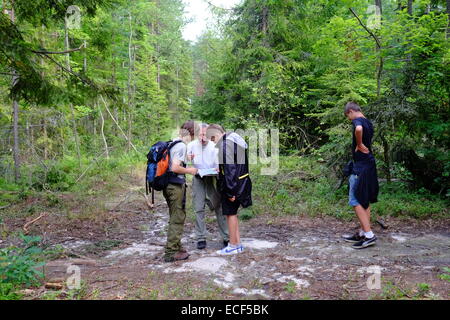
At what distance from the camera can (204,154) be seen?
5094 mm

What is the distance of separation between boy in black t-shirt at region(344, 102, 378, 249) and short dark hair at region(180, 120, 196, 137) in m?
2.55

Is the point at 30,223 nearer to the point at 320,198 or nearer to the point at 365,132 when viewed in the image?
the point at 320,198

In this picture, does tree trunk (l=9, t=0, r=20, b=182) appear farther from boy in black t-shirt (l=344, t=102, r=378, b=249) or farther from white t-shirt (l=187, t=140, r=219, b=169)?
boy in black t-shirt (l=344, t=102, r=378, b=249)

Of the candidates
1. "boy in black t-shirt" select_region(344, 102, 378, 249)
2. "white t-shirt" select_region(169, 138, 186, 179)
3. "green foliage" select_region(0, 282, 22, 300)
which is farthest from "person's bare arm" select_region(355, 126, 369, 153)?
"green foliage" select_region(0, 282, 22, 300)

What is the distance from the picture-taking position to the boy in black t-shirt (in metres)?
5.11

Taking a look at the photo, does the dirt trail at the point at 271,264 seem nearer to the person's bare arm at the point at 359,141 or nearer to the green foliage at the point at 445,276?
the green foliage at the point at 445,276

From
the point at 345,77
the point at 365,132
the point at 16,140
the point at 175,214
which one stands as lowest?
the point at 175,214

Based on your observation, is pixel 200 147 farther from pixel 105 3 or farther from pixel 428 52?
pixel 428 52

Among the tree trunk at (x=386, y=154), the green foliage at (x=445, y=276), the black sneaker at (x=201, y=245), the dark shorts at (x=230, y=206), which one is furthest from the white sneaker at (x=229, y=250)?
the tree trunk at (x=386, y=154)

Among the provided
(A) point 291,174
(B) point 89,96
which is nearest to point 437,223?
(A) point 291,174

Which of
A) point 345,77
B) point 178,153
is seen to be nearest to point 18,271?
point 178,153

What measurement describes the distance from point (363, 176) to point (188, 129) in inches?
114

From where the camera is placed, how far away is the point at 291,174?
9750 mm
